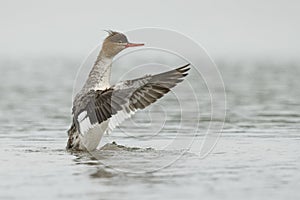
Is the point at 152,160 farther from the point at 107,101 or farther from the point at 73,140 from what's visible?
the point at 73,140

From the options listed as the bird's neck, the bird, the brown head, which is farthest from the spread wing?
the brown head

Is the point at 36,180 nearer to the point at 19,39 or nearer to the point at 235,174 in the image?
the point at 235,174

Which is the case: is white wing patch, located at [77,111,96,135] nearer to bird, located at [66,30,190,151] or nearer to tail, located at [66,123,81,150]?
bird, located at [66,30,190,151]

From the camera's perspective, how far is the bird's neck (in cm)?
1276

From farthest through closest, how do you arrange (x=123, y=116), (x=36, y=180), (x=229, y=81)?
(x=229, y=81)
(x=123, y=116)
(x=36, y=180)

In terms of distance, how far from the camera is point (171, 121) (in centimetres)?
1664

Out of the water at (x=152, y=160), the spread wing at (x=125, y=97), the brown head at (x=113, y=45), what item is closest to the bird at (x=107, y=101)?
the spread wing at (x=125, y=97)

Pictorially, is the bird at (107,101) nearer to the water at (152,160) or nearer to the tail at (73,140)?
the tail at (73,140)

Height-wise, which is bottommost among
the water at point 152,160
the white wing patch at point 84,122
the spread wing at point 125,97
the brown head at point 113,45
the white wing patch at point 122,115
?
the water at point 152,160

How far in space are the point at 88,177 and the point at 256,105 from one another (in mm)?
9245

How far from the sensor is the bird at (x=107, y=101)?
11898 millimetres

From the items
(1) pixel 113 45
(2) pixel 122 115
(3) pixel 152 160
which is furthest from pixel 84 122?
(1) pixel 113 45

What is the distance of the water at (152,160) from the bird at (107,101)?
0.28 meters

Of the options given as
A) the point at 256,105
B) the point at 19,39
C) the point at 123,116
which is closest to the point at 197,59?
the point at 256,105
